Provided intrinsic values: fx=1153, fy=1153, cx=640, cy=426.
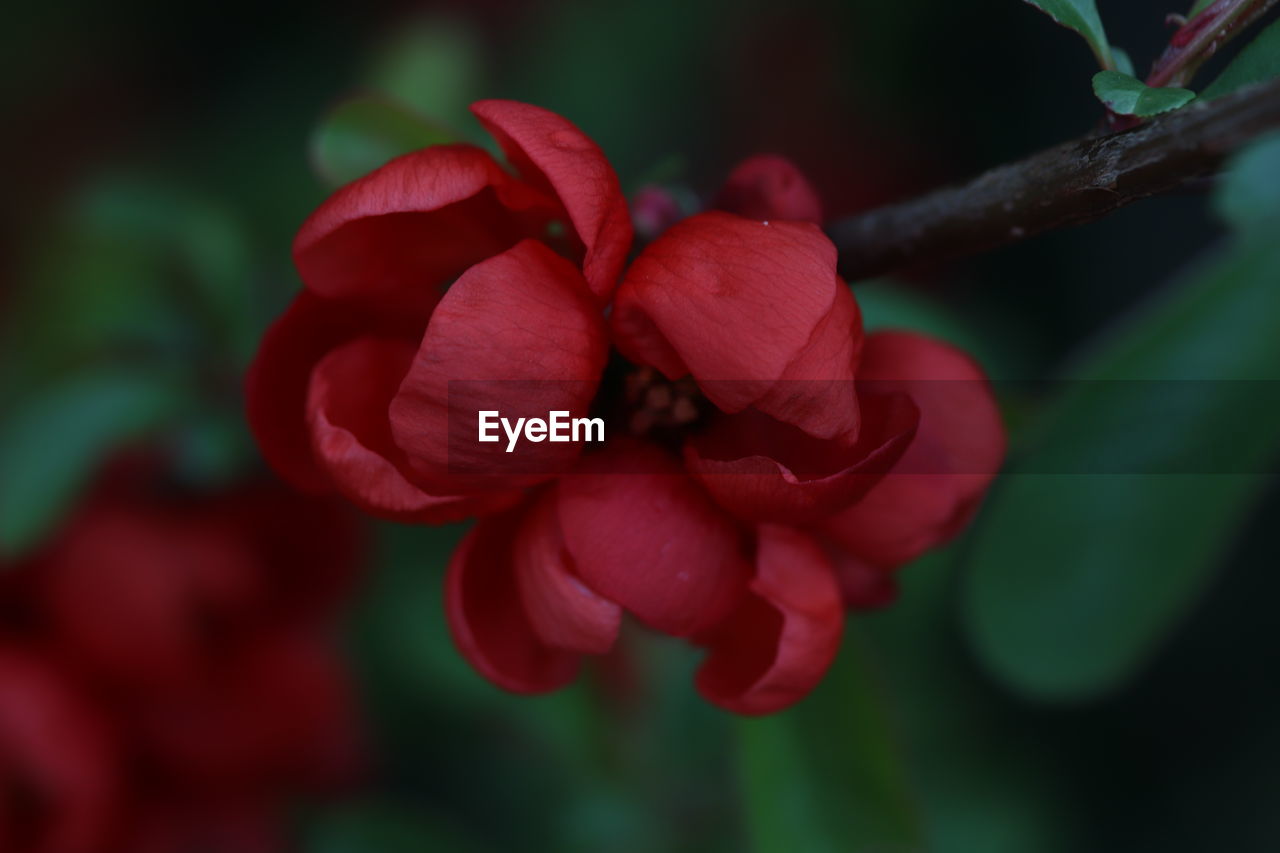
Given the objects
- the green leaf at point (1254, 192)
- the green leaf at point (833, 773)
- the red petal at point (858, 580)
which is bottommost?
the green leaf at point (833, 773)

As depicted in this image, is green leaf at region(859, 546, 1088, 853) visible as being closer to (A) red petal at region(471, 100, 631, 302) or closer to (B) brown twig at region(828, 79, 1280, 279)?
(B) brown twig at region(828, 79, 1280, 279)

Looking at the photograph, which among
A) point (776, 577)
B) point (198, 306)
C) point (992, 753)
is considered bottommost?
point (992, 753)

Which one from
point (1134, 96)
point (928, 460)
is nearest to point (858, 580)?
point (928, 460)

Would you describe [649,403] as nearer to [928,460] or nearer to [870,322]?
[928,460]

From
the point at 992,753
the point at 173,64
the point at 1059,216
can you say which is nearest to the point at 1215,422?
the point at 1059,216

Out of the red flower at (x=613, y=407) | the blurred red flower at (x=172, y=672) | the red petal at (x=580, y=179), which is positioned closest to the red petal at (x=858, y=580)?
the red flower at (x=613, y=407)

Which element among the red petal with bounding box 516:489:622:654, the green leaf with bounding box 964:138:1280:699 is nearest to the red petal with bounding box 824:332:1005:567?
the red petal with bounding box 516:489:622:654

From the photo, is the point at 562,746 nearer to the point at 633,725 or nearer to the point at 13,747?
the point at 633,725

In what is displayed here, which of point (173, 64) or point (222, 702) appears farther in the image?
point (173, 64)

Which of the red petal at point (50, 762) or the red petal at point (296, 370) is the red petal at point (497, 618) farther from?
the red petal at point (50, 762)
